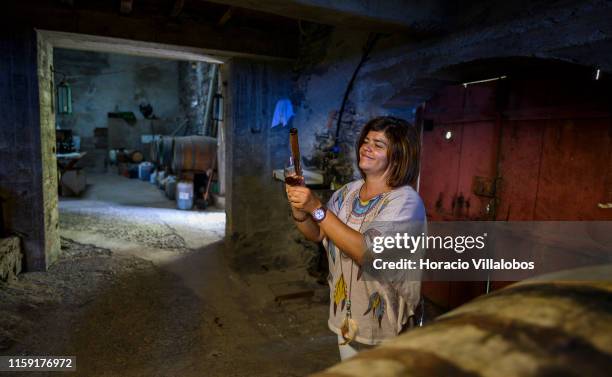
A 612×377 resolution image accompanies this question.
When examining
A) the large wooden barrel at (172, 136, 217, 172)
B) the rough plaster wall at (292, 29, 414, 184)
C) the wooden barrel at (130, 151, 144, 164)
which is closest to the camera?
the rough plaster wall at (292, 29, 414, 184)

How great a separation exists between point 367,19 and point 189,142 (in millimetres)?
7140

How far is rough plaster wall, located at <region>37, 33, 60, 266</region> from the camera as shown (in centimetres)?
458

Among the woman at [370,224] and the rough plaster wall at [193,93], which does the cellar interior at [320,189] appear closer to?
the woman at [370,224]

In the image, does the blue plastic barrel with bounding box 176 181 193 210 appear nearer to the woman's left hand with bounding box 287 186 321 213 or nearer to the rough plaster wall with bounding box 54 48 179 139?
the woman's left hand with bounding box 287 186 321 213

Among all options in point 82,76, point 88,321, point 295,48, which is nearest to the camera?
point 88,321

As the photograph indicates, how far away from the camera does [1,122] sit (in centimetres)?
433

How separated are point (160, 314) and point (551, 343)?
3886mm

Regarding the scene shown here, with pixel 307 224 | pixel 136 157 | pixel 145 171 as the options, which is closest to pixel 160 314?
pixel 307 224

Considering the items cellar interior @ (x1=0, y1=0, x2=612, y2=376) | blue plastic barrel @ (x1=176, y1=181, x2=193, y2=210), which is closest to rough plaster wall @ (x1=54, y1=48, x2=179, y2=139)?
blue plastic barrel @ (x1=176, y1=181, x2=193, y2=210)

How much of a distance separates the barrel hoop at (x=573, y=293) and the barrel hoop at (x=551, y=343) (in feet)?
0.39

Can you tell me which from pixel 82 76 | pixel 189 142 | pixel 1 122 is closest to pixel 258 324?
pixel 1 122

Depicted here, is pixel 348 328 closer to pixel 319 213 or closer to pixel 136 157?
pixel 319 213

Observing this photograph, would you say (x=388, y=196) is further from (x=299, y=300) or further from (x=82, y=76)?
(x=82, y=76)

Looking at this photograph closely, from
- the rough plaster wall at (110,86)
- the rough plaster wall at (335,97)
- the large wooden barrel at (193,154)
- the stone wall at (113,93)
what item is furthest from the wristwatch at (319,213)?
the rough plaster wall at (110,86)
